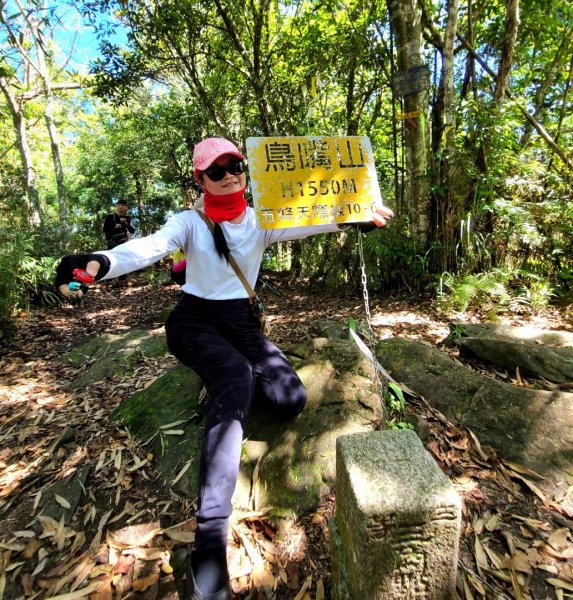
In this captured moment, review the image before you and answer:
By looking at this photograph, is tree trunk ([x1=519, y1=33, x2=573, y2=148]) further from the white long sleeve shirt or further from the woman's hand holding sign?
the white long sleeve shirt

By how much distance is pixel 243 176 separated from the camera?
248 cm

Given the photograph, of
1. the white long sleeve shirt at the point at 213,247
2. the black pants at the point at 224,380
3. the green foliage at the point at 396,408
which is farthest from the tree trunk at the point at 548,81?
the black pants at the point at 224,380

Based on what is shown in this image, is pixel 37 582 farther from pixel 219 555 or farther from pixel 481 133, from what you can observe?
pixel 481 133

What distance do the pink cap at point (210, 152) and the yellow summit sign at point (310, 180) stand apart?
143 mm

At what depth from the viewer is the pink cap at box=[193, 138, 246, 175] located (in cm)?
227

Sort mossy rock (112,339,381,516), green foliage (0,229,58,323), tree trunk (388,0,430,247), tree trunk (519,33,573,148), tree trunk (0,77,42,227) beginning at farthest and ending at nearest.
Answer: tree trunk (0,77,42,227), green foliage (0,229,58,323), tree trunk (519,33,573,148), tree trunk (388,0,430,247), mossy rock (112,339,381,516)

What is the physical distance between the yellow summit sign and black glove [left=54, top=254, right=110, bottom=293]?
0.92 meters

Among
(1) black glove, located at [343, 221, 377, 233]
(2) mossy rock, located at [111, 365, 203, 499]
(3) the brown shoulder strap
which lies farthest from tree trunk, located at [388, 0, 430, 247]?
(2) mossy rock, located at [111, 365, 203, 499]

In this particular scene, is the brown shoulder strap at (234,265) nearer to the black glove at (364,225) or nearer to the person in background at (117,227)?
the black glove at (364,225)

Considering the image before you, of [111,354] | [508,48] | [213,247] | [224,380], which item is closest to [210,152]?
[213,247]

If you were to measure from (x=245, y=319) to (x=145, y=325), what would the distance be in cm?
434

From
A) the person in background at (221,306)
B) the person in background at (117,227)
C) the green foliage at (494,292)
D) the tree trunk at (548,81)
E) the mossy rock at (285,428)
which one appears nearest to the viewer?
the person in background at (221,306)

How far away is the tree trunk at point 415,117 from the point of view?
4801mm

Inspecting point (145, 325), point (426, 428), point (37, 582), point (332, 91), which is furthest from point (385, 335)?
point (332, 91)
